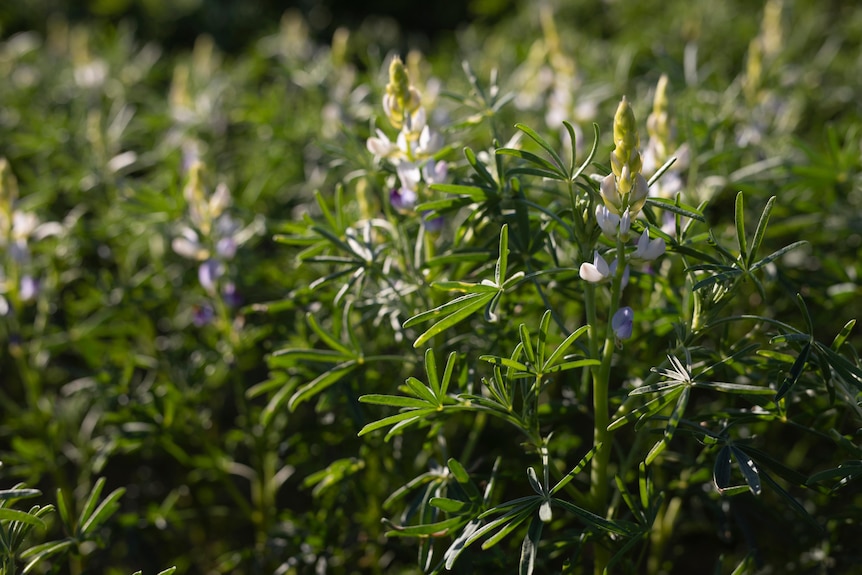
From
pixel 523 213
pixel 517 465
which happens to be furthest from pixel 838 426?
pixel 523 213

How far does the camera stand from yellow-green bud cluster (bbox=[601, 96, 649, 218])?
1.43 m

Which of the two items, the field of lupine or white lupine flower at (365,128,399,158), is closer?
the field of lupine

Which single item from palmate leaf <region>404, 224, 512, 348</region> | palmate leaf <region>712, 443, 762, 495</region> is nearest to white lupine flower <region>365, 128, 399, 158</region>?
palmate leaf <region>404, 224, 512, 348</region>

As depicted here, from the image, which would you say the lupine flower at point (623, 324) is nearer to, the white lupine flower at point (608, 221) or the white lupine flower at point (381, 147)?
the white lupine flower at point (608, 221)

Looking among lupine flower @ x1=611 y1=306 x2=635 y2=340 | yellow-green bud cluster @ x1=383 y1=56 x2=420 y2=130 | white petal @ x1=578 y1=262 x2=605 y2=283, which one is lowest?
lupine flower @ x1=611 y1=306 x2=635 y2=340

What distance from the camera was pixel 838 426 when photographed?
1.95 meters

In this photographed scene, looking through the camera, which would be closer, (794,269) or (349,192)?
(794,269)

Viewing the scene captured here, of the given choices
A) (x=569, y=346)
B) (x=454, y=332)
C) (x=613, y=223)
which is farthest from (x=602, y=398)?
(x=454, y=332)

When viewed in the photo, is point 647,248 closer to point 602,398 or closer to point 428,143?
point 602,398

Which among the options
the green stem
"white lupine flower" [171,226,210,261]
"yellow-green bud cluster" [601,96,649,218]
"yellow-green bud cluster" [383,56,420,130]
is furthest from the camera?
"white lupine flower" [171,226,210,261]

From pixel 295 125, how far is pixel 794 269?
204 centimetres

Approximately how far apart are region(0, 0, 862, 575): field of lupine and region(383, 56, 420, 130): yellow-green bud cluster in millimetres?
10

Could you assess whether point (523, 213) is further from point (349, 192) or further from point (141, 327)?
point (141, 327)

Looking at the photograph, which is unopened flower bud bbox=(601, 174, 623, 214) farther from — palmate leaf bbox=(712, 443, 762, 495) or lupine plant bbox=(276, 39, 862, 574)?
palmate leaf bbox=(712, 443, 762, 495)
